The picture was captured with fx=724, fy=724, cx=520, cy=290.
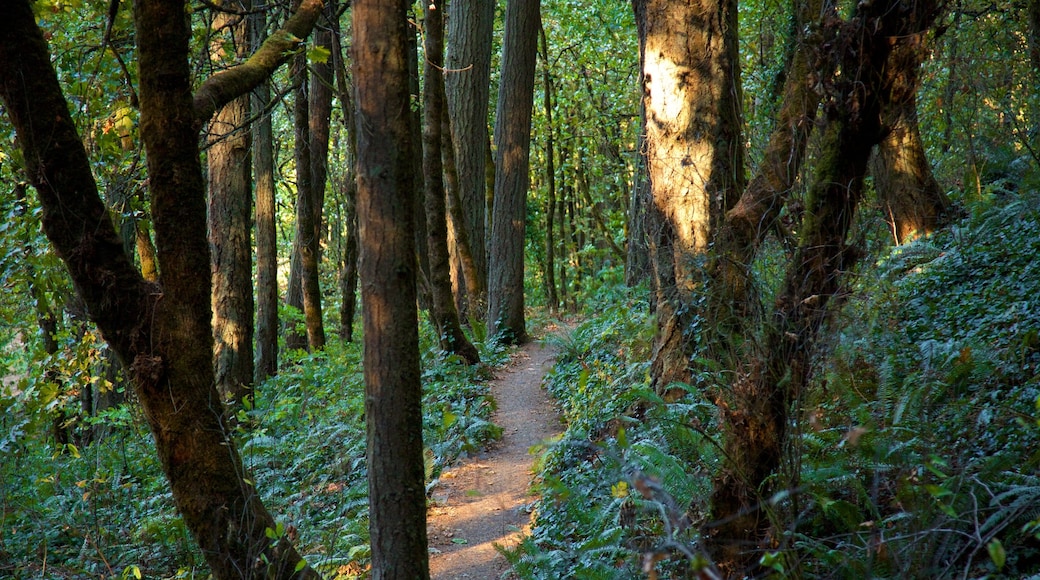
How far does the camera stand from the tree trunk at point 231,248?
1107 centimetres

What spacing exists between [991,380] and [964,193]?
18.7 ft

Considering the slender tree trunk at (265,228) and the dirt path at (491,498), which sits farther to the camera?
the slender tree trunk at (265,228)

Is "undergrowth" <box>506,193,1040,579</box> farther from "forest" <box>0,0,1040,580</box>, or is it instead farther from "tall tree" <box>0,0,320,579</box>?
"tall tree" <box>0,0,320,579</box>

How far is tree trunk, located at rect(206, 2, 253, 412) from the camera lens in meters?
11.1

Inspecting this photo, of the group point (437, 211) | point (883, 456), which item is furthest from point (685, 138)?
point (437, 211)

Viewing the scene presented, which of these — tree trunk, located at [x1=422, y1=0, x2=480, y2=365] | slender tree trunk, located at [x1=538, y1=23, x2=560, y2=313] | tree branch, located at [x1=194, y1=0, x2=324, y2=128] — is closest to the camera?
Answer: tree branch, located at [x1=194, y1=0, x2=324, y2=128]

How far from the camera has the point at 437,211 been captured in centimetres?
1152

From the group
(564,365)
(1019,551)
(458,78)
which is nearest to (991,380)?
(1019,551)

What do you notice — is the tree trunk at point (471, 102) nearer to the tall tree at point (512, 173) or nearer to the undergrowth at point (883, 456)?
the tall tree at point (512, 173)

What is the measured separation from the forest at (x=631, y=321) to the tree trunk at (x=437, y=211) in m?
0.05

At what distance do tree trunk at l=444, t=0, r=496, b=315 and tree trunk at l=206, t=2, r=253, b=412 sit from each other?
13.7 feet

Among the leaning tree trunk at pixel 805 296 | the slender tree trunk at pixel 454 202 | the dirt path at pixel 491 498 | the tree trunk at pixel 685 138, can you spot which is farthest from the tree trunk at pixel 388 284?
the slender tree trunk at pixel 454 202

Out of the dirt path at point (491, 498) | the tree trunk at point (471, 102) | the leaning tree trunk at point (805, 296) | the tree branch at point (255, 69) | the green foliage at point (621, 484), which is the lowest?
the dirt path at point (491, 498)

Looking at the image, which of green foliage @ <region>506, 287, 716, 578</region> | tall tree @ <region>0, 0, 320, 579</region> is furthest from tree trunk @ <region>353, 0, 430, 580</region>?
tall tree @ <region>0, 0, 320, 579</region>
